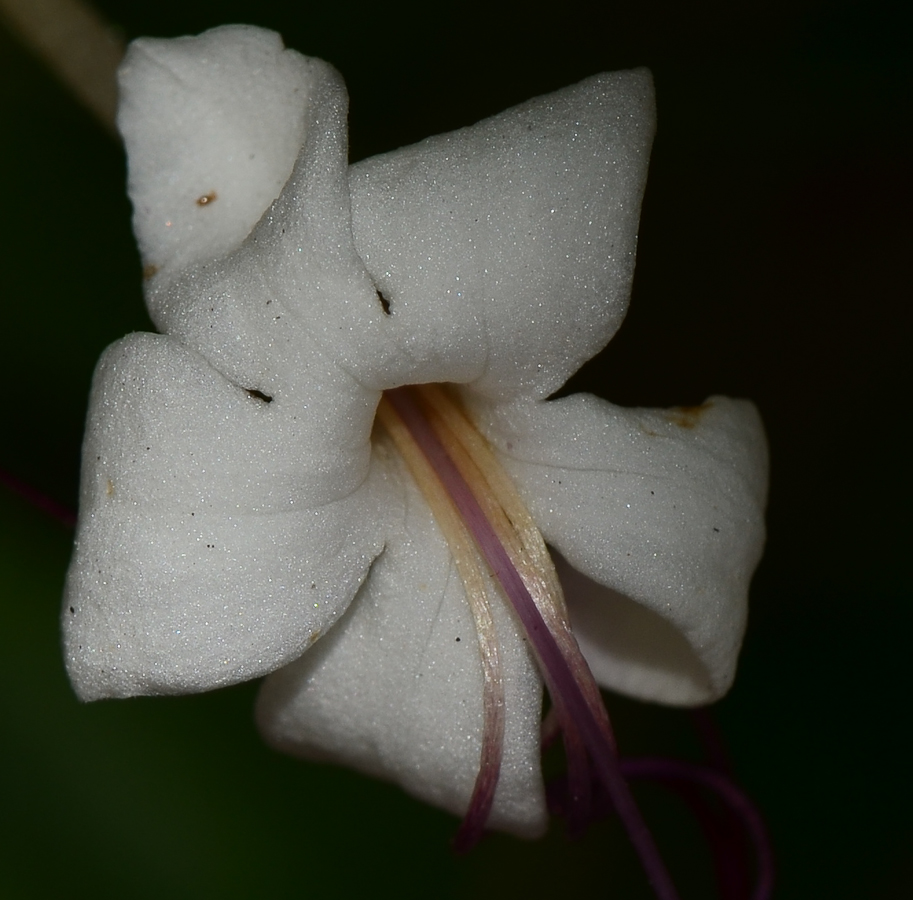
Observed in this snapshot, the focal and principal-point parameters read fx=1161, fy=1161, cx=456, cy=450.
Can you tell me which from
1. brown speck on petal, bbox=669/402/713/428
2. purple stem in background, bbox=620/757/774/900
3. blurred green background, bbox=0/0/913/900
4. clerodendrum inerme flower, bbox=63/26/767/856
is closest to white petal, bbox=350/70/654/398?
clerodendrum inerme flower, bbox=63/26/767/856

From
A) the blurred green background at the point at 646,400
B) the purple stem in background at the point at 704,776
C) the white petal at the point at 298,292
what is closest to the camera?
the white petal at the point at 298,292

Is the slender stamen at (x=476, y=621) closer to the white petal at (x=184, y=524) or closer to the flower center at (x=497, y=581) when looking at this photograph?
the flower center at (x=497, y=581)

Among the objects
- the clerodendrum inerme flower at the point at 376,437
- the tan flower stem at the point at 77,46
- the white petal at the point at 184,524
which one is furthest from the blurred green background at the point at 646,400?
the white petal at the point at 184,524

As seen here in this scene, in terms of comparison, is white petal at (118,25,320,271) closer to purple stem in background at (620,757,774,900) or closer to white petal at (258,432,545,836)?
white petal at (258,432,545,836)

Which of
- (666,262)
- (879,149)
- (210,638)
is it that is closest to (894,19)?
(879,149)

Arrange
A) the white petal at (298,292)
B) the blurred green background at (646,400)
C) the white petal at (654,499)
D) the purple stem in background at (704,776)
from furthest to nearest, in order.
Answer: the blurred green background at (646,400), the purple stem in background at (704,776), the white petal at (654,499), the white petal at (298,292)

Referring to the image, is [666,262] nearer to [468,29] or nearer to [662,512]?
[468,29]

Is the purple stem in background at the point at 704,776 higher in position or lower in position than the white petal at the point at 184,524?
lower
